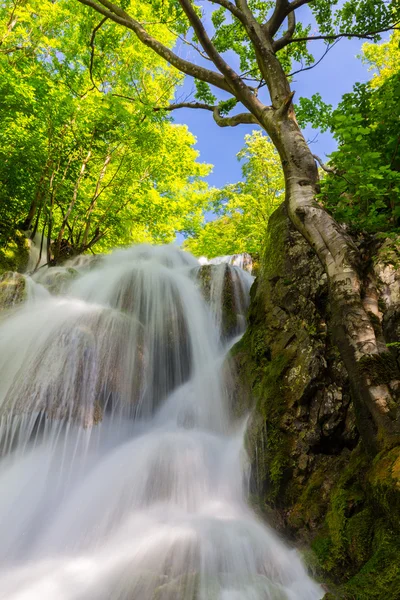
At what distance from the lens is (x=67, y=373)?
5.40 metres

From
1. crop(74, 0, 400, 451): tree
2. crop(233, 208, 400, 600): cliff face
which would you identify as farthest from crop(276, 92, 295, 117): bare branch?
crop(233, 208, 400, 600): cliff face

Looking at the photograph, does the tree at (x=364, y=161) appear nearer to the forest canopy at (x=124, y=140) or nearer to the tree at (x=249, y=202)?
the forest canopy at (x=124, y=140)

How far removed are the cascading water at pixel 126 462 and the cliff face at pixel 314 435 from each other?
1.22 feet

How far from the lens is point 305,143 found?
4.50 m

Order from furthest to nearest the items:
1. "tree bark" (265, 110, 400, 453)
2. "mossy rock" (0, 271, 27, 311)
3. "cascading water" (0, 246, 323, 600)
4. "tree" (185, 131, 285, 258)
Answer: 1. "tree" (185, 131, 285, 258)
2. "mossy rock" (0, 271, 27, 311)
3. "cascading water" (0, 246, 323, 600)
4. "tree bark" (265, 110, 400, 453)

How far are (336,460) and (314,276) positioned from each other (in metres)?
2.67

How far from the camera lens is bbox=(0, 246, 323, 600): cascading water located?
9.38ft

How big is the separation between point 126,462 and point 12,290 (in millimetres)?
5224

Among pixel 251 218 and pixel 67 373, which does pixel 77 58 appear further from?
pixel 67 373

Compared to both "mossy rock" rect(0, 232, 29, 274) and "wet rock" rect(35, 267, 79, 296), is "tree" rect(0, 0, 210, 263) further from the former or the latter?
"wet rock" rect(35, 267, 79, 296)

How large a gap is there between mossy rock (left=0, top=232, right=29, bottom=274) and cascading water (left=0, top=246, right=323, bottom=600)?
3.48 metres

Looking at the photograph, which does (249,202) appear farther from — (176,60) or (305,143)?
(305,143)

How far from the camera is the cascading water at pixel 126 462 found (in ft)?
9.38

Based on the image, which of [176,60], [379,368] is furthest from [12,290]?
[379,368]
